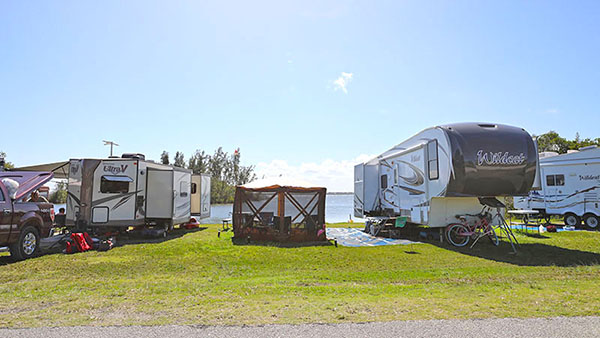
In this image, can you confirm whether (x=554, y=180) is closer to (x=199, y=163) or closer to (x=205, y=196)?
(x=205, y=196)

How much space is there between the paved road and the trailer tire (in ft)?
Result: 49.9

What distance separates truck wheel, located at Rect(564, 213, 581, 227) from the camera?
15934 mm

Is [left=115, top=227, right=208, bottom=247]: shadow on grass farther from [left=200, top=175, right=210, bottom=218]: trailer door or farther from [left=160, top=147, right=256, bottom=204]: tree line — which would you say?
[left=160, top=147, right=256, bottom=204]: tree line

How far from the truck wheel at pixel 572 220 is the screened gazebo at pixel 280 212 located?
1210cm

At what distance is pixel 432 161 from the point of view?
35.5 ft

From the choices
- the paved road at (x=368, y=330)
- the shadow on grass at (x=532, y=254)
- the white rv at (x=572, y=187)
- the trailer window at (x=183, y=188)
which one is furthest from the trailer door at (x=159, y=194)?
the white rv at (x=572, y=187)

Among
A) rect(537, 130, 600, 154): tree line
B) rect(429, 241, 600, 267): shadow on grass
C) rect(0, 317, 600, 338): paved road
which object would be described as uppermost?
rect(537, 130, 600, 154): tree line

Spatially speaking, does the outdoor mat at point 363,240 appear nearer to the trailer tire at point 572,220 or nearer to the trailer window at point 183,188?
the trailer window at point 183,188

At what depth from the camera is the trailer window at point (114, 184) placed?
11.6 meters

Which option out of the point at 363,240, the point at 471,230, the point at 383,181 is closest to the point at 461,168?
the point at 471,230

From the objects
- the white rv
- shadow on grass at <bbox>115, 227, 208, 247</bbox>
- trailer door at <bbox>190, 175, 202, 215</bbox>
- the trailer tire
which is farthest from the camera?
trailer door at <bbox>190, 175, 202, 215</bbox>

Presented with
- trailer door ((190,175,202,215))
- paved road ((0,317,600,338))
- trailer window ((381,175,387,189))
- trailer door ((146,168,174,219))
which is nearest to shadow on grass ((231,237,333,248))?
trailer door ((146,168,174,219))

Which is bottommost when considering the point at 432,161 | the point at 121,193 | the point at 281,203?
the point at 281,203

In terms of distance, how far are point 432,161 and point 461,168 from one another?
120cm
